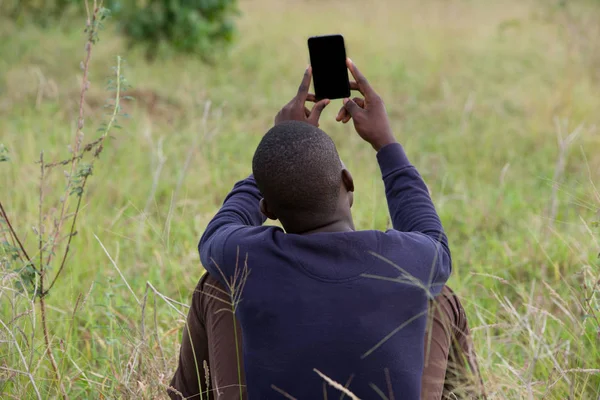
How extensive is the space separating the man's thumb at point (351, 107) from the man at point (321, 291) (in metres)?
0.27

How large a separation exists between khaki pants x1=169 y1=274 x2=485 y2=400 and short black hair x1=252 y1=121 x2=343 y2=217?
0.33 metres

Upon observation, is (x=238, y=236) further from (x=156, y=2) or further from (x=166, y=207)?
(x=156, y=2)

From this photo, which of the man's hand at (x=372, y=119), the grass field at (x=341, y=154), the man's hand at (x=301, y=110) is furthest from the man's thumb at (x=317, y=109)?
the grass field at (x=341, y=154)

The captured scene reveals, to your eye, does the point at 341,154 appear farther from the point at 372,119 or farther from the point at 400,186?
the point at 400,186

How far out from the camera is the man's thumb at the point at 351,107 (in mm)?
2180

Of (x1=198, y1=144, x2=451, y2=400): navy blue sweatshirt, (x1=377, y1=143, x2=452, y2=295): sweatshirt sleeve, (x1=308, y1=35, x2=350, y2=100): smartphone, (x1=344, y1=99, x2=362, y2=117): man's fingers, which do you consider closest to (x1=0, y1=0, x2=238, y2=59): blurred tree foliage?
(x1=308, y1=35, x2=350, y2=100): smartphone

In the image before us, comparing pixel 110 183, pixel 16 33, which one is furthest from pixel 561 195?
pixel 16 33

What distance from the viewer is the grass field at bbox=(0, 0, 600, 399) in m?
2.56

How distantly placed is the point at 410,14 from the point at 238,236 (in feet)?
29.1

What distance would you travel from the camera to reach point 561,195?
4633mm

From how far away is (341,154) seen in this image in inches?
211

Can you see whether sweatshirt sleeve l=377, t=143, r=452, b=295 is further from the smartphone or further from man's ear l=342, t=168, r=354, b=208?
the smartphone

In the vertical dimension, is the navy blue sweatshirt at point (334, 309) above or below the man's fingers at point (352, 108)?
below

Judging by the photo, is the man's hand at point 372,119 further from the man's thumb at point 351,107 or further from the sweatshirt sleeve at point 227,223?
the sweatshirt sleeve at point 227,223
